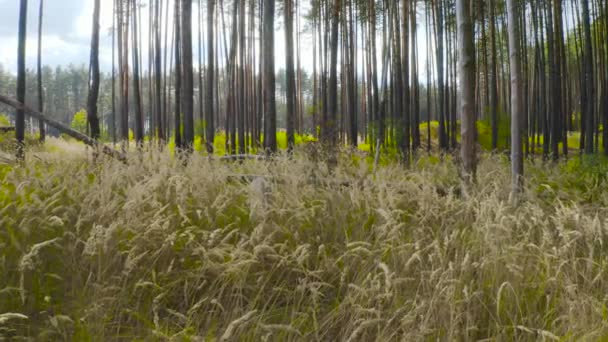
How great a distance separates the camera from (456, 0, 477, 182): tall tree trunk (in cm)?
454

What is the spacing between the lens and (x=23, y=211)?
2795mm

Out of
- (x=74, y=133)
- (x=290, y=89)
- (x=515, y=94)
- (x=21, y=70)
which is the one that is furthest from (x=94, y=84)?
(x=515, y=94)

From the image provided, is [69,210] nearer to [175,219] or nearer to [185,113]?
[175,219]

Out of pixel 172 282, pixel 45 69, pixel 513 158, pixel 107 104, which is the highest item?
pixel 45 69

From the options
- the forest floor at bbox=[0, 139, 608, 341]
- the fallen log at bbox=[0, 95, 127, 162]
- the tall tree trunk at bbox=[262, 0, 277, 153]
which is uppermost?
the tall tree trunk at bbox=[262, 0, 277, 153]

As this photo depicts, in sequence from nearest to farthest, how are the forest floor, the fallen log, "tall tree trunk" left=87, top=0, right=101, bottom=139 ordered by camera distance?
the forest floor
the fallen log
"tall tree trunk" left=87, top=0, right=101, bottom=139

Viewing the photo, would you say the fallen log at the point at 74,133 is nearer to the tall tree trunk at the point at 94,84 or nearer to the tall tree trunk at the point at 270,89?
the tall tree trunk at the point at 270,89

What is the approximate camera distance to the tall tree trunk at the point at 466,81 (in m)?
4.54

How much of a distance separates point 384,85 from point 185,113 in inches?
298

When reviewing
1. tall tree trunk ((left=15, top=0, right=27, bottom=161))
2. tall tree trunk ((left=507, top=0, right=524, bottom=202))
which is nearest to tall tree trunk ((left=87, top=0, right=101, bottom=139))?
tall tree trunk ((left=15, top=0, right=27, bottom=161))

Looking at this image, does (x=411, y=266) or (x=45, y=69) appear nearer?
(x=411, y=266)

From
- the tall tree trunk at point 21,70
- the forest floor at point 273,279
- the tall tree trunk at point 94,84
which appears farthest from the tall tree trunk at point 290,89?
the forest floor at point 273,279

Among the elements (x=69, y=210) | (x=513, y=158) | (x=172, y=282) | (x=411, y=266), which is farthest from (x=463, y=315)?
(x=513, y=158)

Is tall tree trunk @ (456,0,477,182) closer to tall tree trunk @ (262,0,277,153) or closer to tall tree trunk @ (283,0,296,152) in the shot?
tall tree trunk @ (262,0,277,153)
